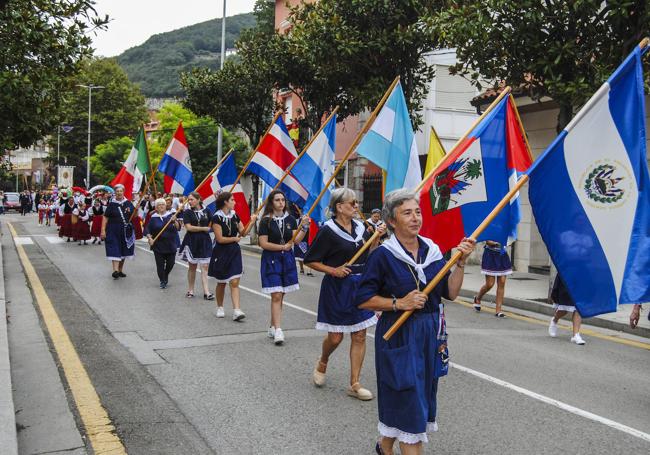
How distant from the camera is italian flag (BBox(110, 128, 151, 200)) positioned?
52.5ft

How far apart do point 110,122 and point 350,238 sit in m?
66.3

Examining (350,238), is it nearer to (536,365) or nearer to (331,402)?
(331,402)

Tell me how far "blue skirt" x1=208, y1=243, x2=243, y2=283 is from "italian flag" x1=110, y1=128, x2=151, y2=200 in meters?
6.78

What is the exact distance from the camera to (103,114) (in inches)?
2677

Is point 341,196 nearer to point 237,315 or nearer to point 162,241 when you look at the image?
point 237,315

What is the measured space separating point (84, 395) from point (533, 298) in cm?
916

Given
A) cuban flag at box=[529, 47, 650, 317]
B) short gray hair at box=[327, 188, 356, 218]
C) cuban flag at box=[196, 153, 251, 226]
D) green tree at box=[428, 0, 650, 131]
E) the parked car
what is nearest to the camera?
cuban flag at box=[529, 47, 650, 317]

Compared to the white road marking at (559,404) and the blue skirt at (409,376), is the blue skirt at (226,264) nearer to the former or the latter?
the white road marking at (559,404)

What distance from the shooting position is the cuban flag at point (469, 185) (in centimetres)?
555

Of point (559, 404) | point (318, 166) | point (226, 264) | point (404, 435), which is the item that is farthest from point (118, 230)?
point (404, 435)

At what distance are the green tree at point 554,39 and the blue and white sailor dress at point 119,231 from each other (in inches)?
286

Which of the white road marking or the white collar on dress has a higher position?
the white collar on dress

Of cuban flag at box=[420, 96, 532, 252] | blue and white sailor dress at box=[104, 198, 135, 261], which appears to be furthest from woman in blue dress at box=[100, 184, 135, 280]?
cuban flag at box=[420, 96, 532, 252]

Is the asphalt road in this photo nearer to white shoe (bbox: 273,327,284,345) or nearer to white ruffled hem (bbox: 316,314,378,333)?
white shoe (bbox: 273,327,284,345)
